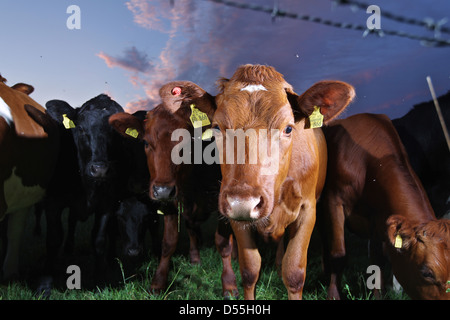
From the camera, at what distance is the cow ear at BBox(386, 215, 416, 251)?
3160mm

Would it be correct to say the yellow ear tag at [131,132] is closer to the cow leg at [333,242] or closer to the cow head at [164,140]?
the cow head at [164,140]

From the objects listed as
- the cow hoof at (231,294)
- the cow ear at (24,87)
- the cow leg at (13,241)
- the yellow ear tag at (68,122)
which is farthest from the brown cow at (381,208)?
the cow ear at (24,87)

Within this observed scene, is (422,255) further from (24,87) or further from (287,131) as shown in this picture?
(24,87)

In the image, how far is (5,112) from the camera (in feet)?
13.2

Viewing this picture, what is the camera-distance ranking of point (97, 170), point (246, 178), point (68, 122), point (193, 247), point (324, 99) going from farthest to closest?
point (193, 247), point (68, 122), point (97, 170), point (324, 99), point (246, 178)

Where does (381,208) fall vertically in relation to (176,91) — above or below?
below

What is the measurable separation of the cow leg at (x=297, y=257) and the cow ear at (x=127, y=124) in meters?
2.21

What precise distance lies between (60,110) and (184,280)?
2.78m

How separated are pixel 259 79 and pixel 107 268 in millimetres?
3100

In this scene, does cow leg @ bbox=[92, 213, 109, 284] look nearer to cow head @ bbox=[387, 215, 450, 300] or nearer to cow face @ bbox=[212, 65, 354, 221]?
cow face @ bbox=[212, 65, 354, 221]

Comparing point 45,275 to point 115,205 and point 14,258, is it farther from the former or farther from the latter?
point 115,205

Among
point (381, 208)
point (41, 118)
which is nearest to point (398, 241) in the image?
point (381, 208)

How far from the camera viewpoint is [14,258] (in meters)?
4.63

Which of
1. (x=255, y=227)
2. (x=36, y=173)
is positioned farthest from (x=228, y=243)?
(x=36, y=173)
